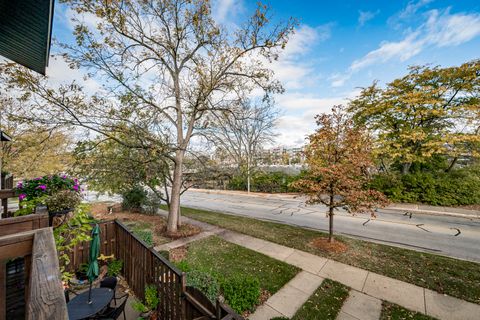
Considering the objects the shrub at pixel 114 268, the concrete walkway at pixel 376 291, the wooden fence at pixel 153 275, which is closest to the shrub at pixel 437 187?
the concrete walkway at pixel 376 291

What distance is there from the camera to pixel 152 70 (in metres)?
8.25

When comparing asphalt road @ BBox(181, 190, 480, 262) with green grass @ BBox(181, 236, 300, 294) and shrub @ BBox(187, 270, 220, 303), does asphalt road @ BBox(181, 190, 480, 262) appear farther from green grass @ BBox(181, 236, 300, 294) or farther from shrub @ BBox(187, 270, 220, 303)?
shrub @ BBox(187, 270, 220, 303)

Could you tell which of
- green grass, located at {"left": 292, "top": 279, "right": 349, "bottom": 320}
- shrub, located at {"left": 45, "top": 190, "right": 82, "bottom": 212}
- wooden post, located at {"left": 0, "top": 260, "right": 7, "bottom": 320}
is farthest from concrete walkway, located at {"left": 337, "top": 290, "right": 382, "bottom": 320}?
shrub, located at {"left": 45, "top": 190, "right": 82, "bottom": 212}

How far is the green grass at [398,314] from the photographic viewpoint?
4.03 meters

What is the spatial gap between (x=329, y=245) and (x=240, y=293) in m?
4.77

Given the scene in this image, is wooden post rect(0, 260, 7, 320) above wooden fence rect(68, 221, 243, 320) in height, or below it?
above

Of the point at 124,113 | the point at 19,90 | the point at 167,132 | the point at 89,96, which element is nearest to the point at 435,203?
the point at 167,132

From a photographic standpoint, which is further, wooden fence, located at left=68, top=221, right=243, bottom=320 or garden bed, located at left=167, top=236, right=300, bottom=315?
garden bed, located at left=167, top=236, right=300, bottom=315

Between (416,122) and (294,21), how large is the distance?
51.1ft

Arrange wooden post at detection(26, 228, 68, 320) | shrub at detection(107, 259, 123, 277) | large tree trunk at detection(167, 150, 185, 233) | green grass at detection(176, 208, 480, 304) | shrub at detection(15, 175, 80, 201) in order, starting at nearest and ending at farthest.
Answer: wooden post at detection(26, 228, 68, 320) → shrub at detection(15, 175, 80, 201) → green grass at detection(176, 208, 480, 304) → shrub at detection(107, 259, 123, 277) → large tree trunk at detection(167, 150, 185, 233)

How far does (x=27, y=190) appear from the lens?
4.21 meters

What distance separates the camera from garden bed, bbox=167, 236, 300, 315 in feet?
13.5

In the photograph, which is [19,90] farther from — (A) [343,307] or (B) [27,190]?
(A) [343,307]

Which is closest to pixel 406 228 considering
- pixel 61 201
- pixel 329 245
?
pixel 329 245
